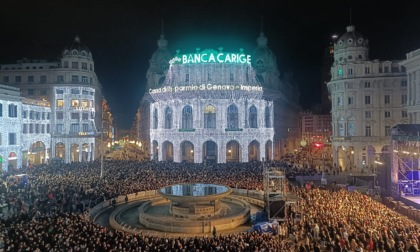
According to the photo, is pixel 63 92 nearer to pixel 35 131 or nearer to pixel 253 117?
pixel 35 131

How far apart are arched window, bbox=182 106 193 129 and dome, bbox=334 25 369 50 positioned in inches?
1140

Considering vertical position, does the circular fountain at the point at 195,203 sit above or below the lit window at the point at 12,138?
below

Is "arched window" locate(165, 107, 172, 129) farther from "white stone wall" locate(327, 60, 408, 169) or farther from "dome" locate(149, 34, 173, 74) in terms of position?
"white stone wall" locate(327, 60, 408, 169)

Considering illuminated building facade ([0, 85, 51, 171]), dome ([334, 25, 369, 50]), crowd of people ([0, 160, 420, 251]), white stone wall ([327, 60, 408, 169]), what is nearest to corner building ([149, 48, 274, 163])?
white stone wall ([327, 60, 408, 169])

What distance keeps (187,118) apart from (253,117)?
40.7 ft

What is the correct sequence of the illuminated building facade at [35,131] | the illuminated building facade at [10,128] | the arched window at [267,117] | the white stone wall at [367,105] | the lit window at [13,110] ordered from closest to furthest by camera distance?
the illuminated building facade at [10,128]
the lit window at [13,110]
the white stone wall at [367,105]
the illuminated building facade at [35,131]
the arched window at [267,117]

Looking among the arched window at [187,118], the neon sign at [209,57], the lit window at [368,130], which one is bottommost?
the lit window at [368,130]

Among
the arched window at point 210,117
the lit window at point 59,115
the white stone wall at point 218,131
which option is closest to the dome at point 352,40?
the white stone wall at point 218,131

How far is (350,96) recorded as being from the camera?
194 ft

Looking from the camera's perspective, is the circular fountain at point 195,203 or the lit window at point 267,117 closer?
the circular fountain at point 195,203

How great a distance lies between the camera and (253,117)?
67.4m

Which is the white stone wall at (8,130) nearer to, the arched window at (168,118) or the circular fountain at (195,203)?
the arched window at (168,118)

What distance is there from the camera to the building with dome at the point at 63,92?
67500mm

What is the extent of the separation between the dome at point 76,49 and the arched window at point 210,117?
1044 inches
